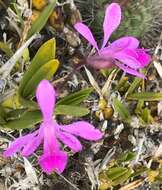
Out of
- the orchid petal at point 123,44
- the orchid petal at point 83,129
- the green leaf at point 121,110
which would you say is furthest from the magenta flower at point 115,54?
the green leaf at point 121,110

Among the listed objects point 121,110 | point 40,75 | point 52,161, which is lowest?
point 121,110

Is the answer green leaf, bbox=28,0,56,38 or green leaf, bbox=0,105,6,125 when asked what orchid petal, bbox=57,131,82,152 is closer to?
green leaf, bbox=0,105,6,125

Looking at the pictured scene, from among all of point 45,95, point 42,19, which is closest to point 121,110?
point 42,19

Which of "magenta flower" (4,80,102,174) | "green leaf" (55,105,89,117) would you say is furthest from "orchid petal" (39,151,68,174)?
"green leaf" (55,105,89,117)

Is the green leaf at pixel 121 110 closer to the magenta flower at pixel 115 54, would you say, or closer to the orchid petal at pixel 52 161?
the magenta flower at pixel 115 54

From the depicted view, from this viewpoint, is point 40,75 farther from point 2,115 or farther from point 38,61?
point 2,115

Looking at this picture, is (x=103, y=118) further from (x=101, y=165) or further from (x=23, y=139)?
(x=23, y=139)

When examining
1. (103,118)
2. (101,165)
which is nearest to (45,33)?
(103,118)
